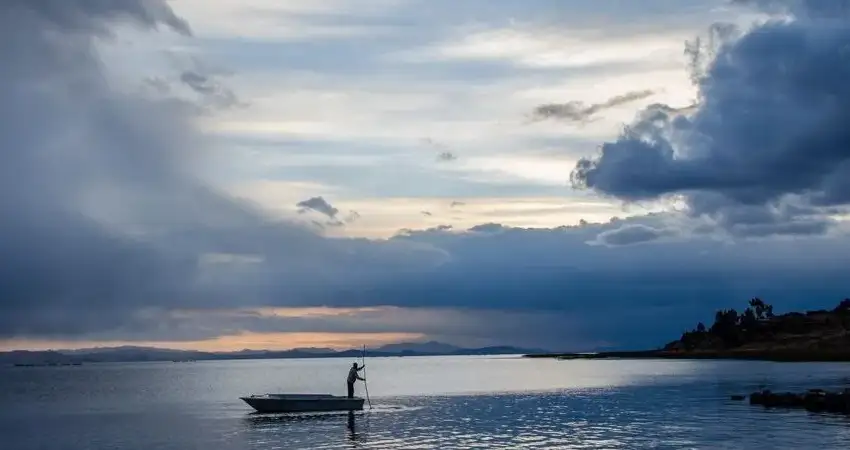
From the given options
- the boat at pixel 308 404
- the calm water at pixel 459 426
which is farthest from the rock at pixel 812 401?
the boat at pixel 308 404

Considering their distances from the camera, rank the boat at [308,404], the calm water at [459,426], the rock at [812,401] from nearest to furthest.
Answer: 1. the calm water at [459,426]
2. the rock at [812,401]
3. the boat at [308,404]

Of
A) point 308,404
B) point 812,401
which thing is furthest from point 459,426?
point 812,401

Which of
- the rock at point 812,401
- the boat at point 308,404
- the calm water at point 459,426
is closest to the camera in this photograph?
the calm water at point 459,426

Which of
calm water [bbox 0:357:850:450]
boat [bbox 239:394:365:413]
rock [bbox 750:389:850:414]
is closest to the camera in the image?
calm water [bbox 0:357:850:450]

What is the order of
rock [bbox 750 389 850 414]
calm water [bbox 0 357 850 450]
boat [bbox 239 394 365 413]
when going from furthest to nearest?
boat [bbox 239 394 365 413] < rock [bbox 750 389 850 414] < calm water [bbox 0 357 850 450]

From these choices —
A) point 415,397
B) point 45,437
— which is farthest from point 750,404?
point 45,437

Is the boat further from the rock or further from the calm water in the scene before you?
the rock

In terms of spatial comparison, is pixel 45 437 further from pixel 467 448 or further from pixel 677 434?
pixel 677 434

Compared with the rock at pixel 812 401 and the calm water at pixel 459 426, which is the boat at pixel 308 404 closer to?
the calm water at pixel 459 426

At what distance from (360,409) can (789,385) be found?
65.4m

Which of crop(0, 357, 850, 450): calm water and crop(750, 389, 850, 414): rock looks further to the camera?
crop(750, 389, 850, 414): rock

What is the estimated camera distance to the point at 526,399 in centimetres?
10819

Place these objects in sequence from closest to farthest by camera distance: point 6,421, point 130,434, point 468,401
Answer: point 130,434
point 6,421
point 468,401

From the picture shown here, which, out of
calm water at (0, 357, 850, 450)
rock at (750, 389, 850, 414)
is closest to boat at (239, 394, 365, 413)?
calm water at (0, 357, 850, 450)
